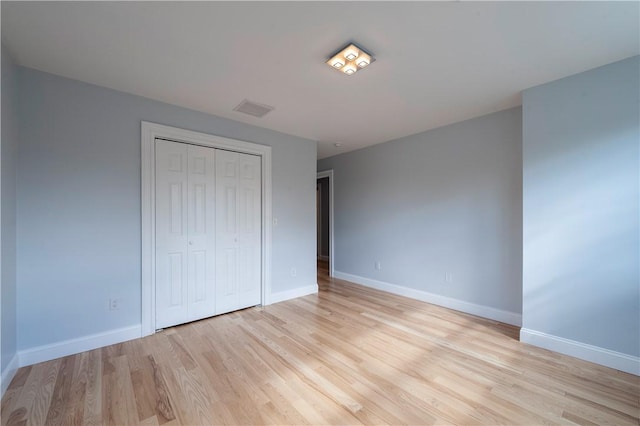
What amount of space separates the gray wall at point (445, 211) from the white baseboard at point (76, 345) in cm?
337

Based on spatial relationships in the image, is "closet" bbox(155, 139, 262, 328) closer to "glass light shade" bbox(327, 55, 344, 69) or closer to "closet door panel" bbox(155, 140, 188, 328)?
"closet door panel" bbox(155, 140, 188, 328)

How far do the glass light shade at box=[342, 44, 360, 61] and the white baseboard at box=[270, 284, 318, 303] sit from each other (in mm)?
2991

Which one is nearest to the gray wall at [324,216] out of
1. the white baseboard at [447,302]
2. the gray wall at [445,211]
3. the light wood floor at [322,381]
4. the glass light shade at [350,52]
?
the gray wall at [445,211]

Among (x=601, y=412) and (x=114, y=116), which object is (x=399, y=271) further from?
(x=114, y=116)

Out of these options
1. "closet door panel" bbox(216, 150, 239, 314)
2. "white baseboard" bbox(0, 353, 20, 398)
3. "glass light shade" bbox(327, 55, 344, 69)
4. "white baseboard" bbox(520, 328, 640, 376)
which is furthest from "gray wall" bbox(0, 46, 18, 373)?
"white baseboard" bbox(520, 328, 640, 376)

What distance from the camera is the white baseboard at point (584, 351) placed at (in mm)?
1975

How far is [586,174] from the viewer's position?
7.11ft

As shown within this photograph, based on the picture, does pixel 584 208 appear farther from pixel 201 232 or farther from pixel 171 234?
pixel 171 234

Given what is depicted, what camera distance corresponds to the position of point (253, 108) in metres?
2.89

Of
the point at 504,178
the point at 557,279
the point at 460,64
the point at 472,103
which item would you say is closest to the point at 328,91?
the point at 460,64

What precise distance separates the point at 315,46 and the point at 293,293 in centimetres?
313

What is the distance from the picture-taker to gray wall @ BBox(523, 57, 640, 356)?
6.55ft

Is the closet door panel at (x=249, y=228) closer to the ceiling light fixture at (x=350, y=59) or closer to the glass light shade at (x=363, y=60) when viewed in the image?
the ceiling light fixture at (x=350, y=59)

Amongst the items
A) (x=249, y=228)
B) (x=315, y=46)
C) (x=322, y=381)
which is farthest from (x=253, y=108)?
(x=322, y=381)
